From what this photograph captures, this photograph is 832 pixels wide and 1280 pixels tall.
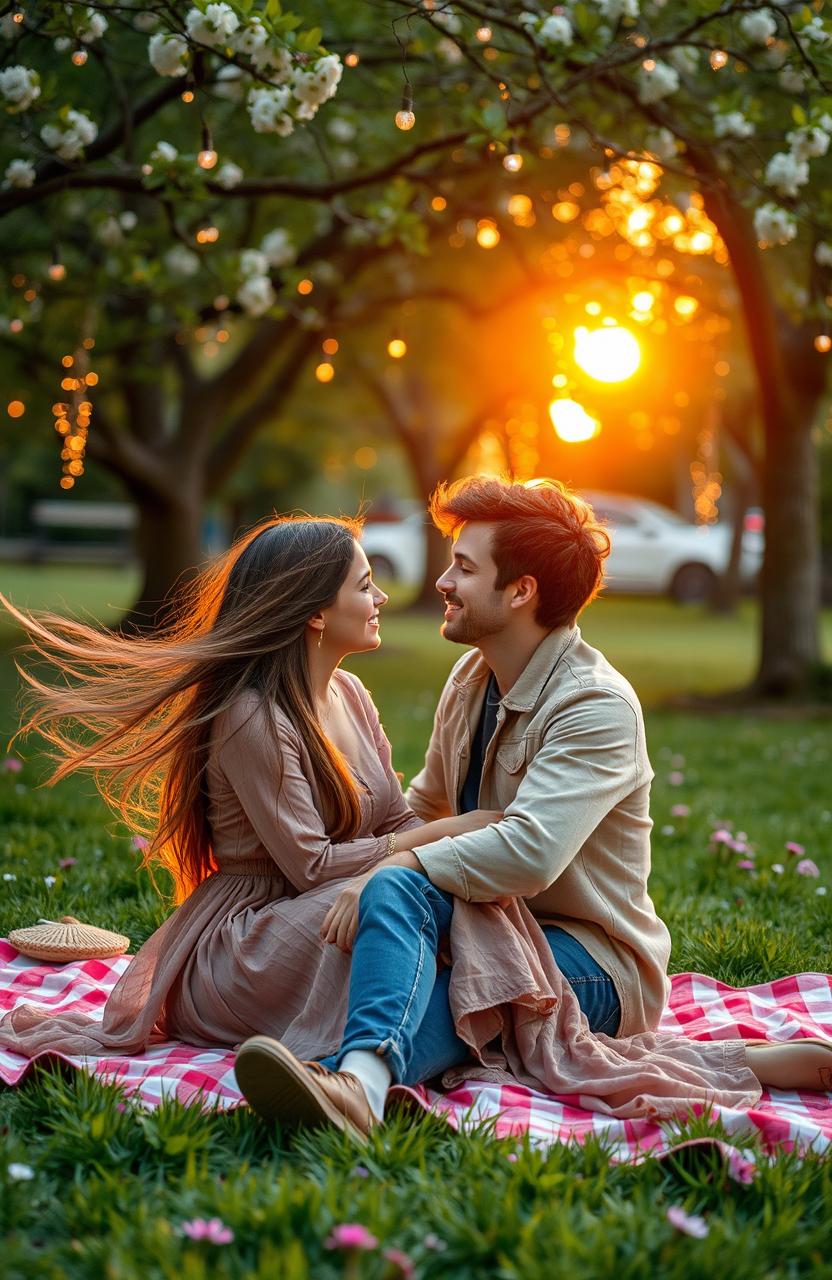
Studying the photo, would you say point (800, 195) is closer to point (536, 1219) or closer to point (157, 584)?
point (536, 1219)

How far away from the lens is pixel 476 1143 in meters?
2.94

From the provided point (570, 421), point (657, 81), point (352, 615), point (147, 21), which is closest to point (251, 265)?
point (147, 21)

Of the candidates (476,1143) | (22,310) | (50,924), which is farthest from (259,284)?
(476,1143)

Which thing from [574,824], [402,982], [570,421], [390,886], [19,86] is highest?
[19,86]

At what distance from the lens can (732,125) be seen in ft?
20.8

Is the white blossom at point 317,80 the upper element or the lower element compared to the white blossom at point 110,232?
lower

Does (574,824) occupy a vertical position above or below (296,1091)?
above

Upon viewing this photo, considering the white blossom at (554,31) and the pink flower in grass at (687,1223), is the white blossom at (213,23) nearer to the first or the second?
the white blossom at (554,31)

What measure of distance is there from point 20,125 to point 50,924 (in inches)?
133

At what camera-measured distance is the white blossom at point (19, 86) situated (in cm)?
535

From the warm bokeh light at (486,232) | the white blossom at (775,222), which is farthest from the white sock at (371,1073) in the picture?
the warm bokeh light at (486,232)

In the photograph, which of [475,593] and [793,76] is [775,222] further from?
[475,593]

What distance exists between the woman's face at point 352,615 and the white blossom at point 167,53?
241 centimetres

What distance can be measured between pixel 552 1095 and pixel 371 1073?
22.8 inches
